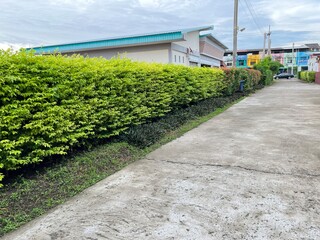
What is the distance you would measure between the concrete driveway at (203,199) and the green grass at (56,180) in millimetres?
180

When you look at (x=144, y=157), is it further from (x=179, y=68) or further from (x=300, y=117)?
(x=300, y=117)

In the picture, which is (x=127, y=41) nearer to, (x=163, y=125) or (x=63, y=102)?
(x=163, y=125)

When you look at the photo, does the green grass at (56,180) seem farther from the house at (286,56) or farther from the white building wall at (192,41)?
the house at (286,56)

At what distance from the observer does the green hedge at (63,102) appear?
366cm

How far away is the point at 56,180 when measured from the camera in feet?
13.3

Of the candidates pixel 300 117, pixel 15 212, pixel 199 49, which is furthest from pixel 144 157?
pixel 199 49

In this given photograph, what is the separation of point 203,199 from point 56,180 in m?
2.13

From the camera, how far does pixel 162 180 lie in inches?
161

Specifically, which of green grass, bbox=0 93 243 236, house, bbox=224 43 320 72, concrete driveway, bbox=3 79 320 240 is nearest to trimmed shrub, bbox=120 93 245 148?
green grass, bbox=0 93 243 236

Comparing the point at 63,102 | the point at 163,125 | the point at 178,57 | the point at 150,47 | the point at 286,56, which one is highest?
the point at 286,56

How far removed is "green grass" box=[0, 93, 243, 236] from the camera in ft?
10.7

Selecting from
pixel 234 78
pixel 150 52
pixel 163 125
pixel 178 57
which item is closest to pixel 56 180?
pixel 163 125

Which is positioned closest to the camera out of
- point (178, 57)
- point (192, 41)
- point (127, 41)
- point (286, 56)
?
point (127, 41)

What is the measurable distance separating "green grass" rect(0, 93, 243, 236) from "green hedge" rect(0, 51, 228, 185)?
0.77ft
